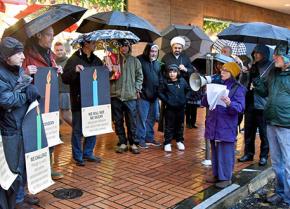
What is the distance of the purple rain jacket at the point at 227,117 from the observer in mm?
4785

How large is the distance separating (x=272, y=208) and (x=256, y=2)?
39.6ft

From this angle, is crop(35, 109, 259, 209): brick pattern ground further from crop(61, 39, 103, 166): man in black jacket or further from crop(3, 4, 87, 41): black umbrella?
crop(3, 4, 87, 41): black umbrella

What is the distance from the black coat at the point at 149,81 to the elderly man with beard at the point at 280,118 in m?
2.38

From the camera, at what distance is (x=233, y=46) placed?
24.1 feet

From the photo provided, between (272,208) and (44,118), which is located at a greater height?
(44,118)

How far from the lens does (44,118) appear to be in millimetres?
4582

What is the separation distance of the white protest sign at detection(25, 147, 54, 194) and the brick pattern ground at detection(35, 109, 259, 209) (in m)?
0.38

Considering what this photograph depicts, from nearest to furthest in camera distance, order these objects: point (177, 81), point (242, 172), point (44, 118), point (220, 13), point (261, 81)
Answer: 1. point (44, 118)
2. point (261, 81)
3. point (242, 172)
4. point (177, 81)
5. point (220, 13)

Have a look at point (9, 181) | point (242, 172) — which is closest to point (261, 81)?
point (242, 172)

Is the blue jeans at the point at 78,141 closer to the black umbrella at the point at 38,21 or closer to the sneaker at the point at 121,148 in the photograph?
the sneaker at the point at 121,148

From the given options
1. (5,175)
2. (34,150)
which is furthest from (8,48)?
(5,175)

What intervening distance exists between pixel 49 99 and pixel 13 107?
1.03 meters

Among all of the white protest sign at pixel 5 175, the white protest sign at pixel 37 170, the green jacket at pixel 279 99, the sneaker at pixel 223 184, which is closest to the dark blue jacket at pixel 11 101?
the white protest sign at pixel 5 175

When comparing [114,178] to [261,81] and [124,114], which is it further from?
[261,81]
